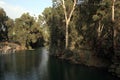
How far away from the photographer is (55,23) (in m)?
56.8

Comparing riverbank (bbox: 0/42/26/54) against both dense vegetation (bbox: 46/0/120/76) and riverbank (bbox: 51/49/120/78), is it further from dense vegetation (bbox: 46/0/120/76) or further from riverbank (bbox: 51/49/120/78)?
riverbank (bbox: 51/49/120/78)

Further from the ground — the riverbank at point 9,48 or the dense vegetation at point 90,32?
the dense vegetation at point 90,32

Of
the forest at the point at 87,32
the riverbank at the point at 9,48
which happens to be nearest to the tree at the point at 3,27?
the riverbank at the point at 9,48

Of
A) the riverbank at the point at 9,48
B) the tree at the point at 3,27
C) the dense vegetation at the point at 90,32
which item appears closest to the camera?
the dense vegetation at the point at 90,32

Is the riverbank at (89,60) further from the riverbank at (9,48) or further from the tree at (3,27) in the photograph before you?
the tree at (3,27)

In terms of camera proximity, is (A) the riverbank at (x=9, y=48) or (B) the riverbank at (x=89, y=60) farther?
(A) the riverbank at (x=9, y=48)

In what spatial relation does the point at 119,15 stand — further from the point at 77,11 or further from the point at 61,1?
the point at 61,1

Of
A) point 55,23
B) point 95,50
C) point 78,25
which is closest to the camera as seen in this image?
point 95,50

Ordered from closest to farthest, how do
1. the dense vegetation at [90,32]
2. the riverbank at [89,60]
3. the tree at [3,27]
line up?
the riverbank at [89,60], the dense vegetation at [90,32], the tree at [3,27]

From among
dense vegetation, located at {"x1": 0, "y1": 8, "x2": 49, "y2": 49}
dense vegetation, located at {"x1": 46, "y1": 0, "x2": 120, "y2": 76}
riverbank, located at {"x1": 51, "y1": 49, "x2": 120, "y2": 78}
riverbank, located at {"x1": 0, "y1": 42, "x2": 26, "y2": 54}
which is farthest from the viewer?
dense vegetation, located at {"x1": 0, "y1": 8, "x2": 49, "y2": 49}

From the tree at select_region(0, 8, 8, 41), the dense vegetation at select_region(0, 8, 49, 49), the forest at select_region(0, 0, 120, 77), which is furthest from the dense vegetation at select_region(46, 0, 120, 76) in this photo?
the tree at select_region(0, 8, 8, 41)

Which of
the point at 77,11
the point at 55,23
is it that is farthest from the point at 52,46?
the point at 77,11

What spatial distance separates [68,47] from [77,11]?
798cm

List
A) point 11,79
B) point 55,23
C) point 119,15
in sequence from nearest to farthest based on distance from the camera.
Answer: point 11,79 → point 119,15 → point 55,23
